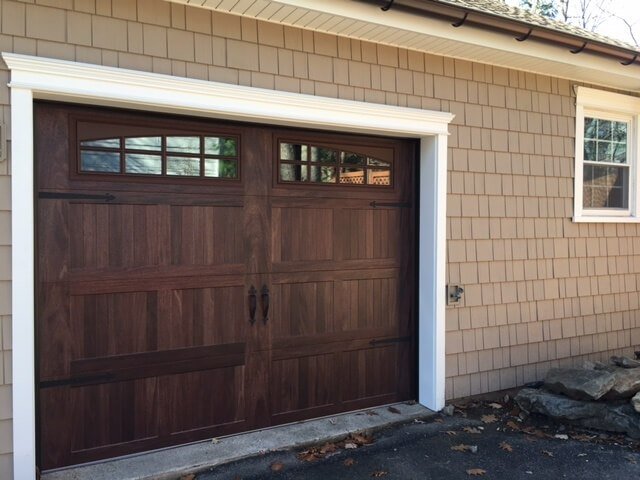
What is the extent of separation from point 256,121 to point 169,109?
63 centimetres

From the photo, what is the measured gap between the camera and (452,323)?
4672mm

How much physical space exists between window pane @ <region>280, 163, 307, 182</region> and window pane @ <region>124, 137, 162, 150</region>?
92cm

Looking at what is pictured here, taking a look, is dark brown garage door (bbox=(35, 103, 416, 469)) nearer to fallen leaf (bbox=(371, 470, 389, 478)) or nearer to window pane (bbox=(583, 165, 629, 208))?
fallen leaf (bbox=(371, 470, 389, 478))

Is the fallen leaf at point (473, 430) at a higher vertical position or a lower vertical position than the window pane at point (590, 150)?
lower

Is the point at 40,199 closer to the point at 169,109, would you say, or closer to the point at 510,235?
the point at 169,109

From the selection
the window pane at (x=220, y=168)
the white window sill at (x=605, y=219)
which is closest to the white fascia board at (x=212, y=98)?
the window pane at (x=220, y=168)

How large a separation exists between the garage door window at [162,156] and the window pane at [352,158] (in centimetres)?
91

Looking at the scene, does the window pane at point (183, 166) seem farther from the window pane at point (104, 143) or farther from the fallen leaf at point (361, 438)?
the fallen leaf at point (361, 438)

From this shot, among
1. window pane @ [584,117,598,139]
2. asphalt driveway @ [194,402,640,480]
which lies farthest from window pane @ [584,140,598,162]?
asphalt driveway @ [194,402,640,480]

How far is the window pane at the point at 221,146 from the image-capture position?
3.77 metres

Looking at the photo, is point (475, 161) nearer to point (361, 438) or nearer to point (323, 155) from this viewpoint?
point (323, 155)

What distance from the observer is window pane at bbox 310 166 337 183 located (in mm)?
4211

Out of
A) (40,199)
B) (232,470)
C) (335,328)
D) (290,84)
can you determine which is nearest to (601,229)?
(335,328)

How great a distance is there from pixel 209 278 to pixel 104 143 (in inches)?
43.9
